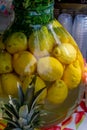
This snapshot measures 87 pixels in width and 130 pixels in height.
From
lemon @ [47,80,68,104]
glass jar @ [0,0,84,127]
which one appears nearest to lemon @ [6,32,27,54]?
glass jar @ [0,0,84,127]

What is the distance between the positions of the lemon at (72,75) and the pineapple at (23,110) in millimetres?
75

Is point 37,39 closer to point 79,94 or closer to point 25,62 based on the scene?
point 25,62

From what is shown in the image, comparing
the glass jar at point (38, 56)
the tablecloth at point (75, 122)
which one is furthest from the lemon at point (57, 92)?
the tablecloth at point (75, 122)

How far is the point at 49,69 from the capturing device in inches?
28.5

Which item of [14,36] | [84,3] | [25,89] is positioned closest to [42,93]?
[25,89]

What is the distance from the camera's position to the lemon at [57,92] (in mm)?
731

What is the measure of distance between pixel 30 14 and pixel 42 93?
0.61 feet

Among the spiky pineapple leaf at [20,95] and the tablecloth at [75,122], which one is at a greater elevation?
the spiky pineapple leaf at [20,95]

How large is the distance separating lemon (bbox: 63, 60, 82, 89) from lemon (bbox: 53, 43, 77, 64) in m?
0.02

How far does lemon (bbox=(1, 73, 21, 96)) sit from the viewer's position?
724 millimetres

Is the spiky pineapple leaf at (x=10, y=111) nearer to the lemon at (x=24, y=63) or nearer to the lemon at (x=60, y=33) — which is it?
the lemon at (x=24, y=63)

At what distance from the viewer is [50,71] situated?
28.5 inches

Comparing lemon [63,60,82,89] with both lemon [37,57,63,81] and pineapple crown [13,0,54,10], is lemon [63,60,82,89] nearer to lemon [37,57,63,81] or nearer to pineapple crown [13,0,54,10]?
lemon [37,57,63,81]

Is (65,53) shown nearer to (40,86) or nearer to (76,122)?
(40,86)
